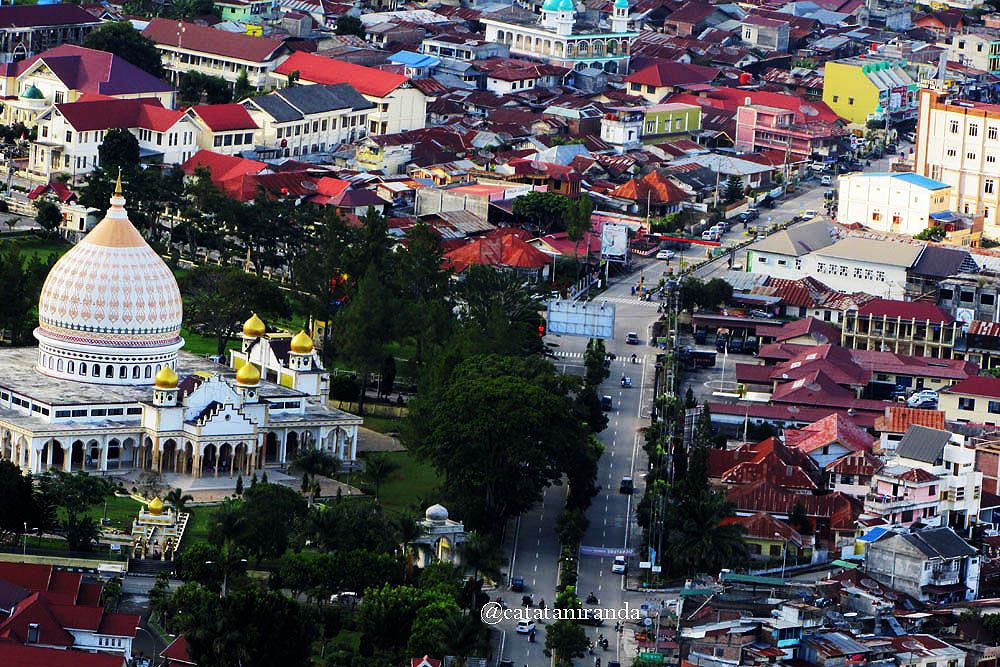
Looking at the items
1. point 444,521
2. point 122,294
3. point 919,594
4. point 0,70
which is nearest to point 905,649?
point 919,594

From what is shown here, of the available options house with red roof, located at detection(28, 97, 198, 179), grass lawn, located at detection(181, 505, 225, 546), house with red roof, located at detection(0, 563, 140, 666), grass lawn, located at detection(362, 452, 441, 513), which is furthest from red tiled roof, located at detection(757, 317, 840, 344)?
house with red roof, located at detection(0, 563, 140, 666)

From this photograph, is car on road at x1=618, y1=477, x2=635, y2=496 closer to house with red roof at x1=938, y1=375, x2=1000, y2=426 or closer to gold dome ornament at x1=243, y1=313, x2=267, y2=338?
house with red roof at x1=938, y1=375, x2=1000, y2=426

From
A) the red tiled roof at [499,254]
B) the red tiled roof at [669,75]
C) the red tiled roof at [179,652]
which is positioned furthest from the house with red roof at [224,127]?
the red tiled roof at [179,652]

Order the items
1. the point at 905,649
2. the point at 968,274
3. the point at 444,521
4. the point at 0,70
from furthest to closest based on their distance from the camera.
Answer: the point at 0,70
the point at 968,274
the point at 444,521
the point at 905,649

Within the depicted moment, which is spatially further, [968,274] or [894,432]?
[968,274]

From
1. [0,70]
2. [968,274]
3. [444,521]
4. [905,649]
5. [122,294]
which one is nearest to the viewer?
[905,649]

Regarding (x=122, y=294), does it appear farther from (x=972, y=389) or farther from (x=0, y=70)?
(x=0, y=70)
